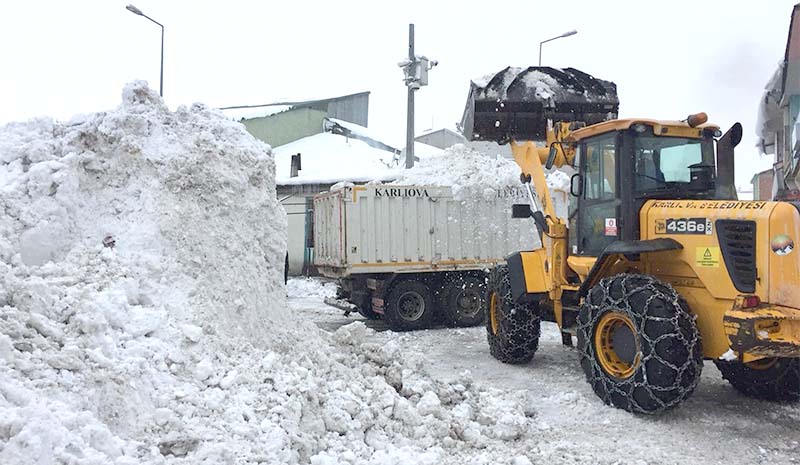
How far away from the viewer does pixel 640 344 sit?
5.91 meters

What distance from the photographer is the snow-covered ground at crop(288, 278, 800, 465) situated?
5133 millimetres

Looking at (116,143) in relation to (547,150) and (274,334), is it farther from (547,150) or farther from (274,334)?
(547,150)

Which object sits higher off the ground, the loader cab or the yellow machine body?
the loader cab

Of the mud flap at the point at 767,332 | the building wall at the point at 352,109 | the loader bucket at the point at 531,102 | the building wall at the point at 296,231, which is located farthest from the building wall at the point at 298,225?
the mud flap at the point at 767,332

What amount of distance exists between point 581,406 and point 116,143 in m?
4.86

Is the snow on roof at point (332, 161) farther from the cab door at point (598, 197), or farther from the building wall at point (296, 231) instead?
the cab door at point (598, 197)

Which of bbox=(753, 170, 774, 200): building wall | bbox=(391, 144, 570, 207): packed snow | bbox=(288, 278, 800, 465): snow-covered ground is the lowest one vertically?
bbox=(288, 278, 800, 465): snow-covered ground

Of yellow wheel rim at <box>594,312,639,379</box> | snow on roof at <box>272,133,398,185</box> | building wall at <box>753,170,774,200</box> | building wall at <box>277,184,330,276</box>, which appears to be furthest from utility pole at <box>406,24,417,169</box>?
building wall at <box>753,170,774,200</box>

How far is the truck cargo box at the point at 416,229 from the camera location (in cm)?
1161

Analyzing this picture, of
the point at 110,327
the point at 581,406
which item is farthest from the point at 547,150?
the point at 110,327

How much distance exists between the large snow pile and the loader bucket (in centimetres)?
283

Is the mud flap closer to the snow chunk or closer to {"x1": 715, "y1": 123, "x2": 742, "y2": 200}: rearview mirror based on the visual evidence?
the snow chunk

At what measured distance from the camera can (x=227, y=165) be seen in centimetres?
626

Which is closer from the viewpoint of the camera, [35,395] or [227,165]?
[35,395]
